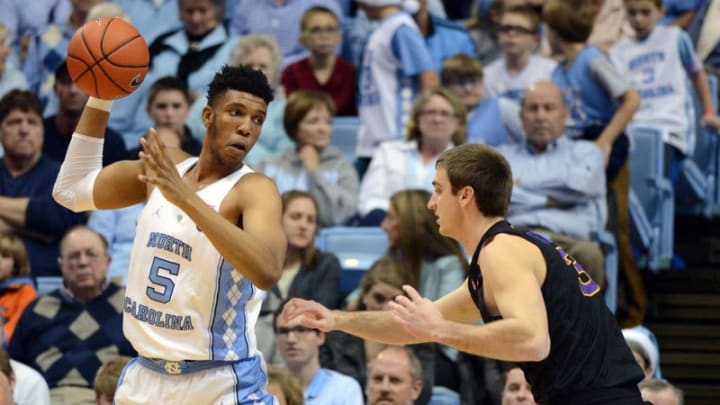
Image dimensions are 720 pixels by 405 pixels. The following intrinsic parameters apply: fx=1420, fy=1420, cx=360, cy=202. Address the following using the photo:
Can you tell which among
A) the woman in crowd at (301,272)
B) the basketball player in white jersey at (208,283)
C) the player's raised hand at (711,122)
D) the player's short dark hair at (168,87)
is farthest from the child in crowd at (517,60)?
the basketball player in white jersey at (208,283)

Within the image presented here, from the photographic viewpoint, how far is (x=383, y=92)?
33.1 feet

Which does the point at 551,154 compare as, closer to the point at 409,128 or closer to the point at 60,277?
the point at 409,128

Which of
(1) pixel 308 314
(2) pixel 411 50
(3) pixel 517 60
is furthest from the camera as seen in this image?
(3) pixel 517 60

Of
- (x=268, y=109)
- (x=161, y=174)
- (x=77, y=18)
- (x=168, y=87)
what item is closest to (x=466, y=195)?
(x=161, y=174)

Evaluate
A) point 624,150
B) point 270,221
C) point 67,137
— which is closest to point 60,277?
point 67,137

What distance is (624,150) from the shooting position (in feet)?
30.3

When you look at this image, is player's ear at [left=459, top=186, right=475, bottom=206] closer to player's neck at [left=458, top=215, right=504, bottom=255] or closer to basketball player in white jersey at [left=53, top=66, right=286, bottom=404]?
player's neck at [left=458, top=215, right=504, bottom=255]

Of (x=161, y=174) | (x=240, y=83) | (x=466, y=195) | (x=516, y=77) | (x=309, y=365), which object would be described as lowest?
(x=309, y=365)

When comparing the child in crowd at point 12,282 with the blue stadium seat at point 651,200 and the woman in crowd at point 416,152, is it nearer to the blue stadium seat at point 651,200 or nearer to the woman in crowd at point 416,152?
the woman in crowd at point 416,152

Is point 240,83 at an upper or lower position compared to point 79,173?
upper

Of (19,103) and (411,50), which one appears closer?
(19,103)

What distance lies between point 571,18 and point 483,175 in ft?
16.4

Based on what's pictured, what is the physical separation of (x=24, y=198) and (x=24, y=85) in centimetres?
179

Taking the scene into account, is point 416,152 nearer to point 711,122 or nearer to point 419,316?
point 711,122
